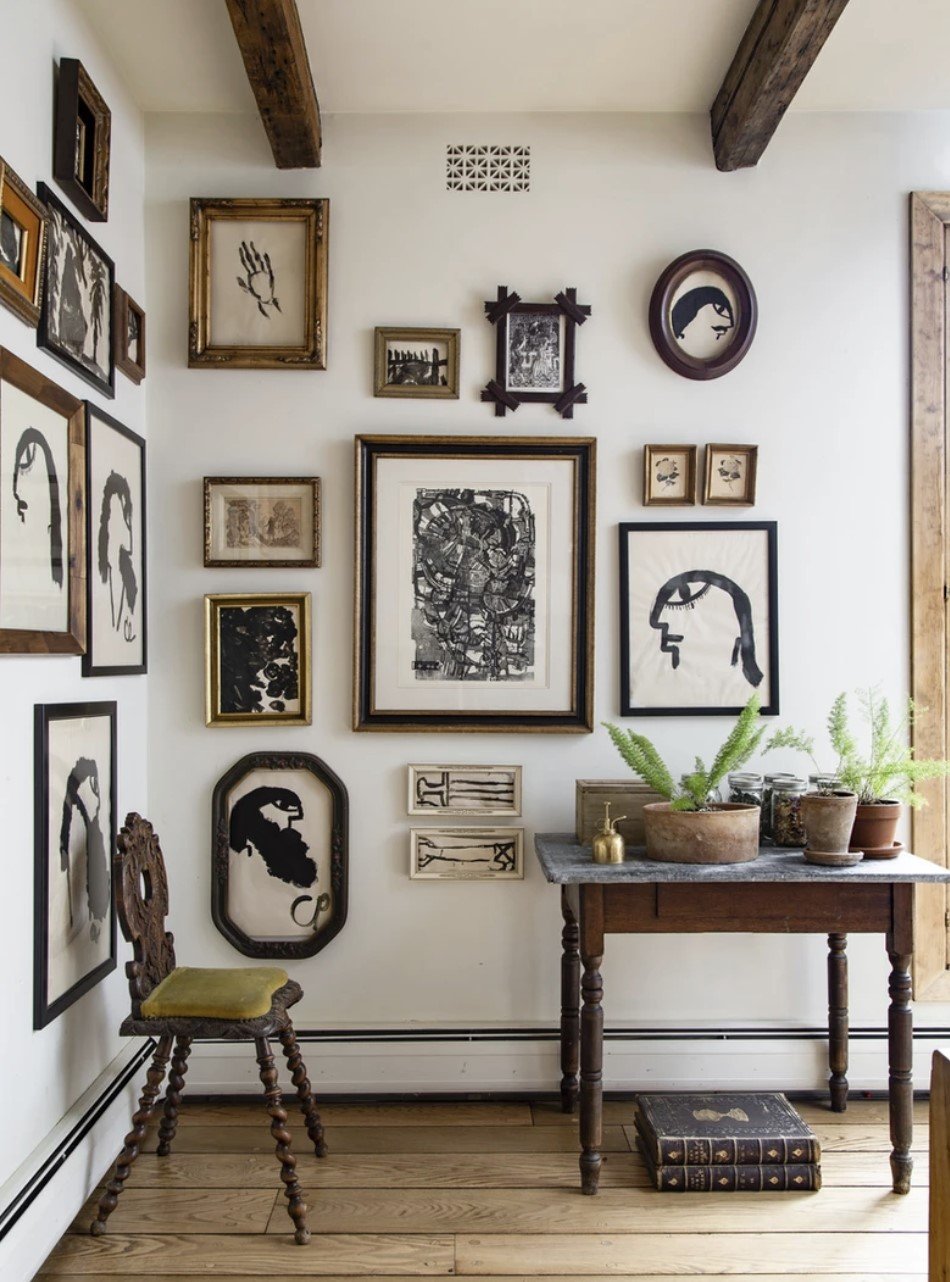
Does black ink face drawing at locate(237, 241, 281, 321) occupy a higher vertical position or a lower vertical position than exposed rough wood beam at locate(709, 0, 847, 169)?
lower

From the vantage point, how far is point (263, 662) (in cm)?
314

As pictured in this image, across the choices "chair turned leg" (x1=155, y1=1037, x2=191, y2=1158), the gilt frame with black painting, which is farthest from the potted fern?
"chair turned leg" (x1=155, y1=1037, x2=191, y2=1158)

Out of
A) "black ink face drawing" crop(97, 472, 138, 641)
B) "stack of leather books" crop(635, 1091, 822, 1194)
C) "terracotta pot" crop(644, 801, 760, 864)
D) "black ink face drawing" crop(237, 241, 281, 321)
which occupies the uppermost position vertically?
"black ink face drawing" crop(237, 241, 281, 321)

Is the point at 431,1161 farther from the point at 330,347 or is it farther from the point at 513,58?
the point at 513,58

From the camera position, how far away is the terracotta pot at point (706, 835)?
105 inches

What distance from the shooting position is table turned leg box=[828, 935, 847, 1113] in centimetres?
306

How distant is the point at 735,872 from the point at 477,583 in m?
1.18

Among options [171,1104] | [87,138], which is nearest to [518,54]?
[87,138]

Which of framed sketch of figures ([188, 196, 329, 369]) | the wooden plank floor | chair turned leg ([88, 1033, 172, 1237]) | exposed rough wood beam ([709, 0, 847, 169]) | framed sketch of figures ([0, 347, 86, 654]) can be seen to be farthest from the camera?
framed sketch of figures ([188, 196, 329, 369])

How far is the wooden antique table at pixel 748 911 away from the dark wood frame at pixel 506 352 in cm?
143

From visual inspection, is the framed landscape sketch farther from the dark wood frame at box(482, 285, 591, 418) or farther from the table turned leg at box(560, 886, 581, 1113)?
the table turned leg at box(560, 886, 581, 1113)

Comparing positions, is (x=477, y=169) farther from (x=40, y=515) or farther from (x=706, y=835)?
(x=706, y=835)

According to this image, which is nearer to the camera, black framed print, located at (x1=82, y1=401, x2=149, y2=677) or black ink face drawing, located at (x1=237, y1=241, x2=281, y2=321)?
black framed print, located at (x1=82, y1=401, x2=149, y2=677)

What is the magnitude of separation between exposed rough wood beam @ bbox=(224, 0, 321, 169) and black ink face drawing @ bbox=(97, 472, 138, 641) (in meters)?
1.12
